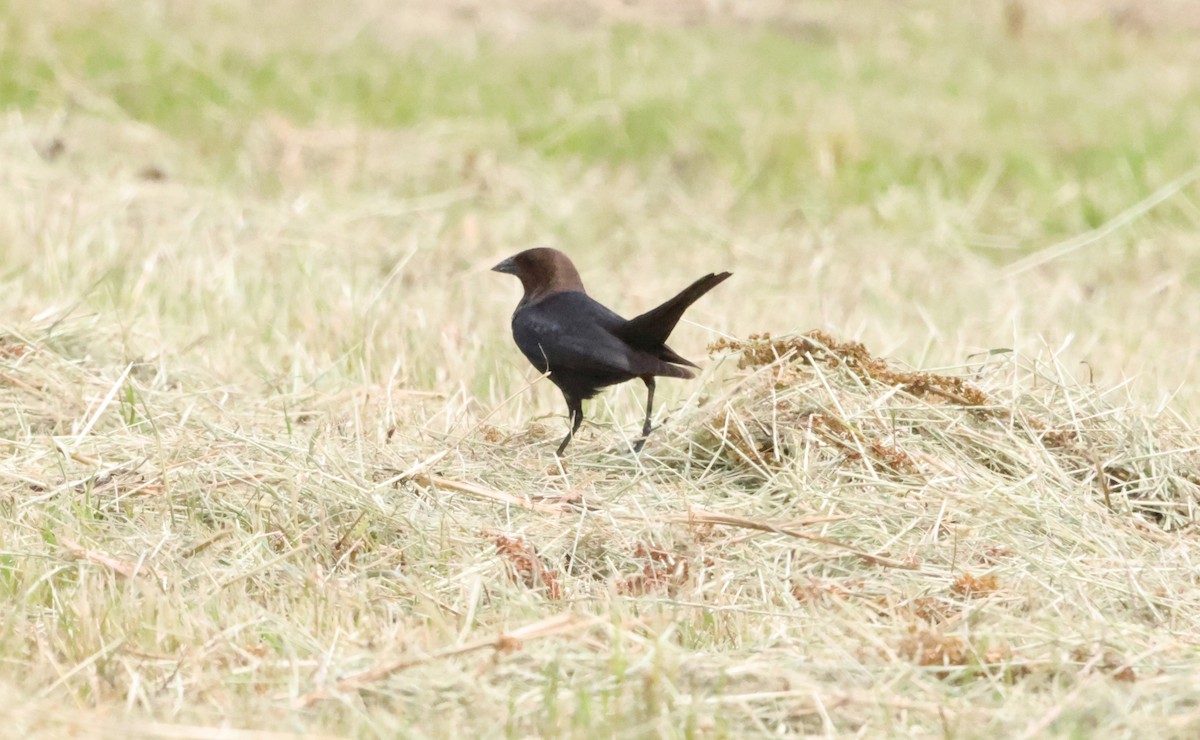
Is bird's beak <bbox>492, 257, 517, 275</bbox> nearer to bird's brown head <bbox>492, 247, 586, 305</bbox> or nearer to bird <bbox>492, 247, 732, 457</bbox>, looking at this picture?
bird's brown head <bbox>492, 247, 586, 305</bbox>

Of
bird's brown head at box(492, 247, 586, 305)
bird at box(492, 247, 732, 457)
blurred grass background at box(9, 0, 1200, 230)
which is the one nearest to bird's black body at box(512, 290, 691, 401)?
bird at box(492, 247, 732, 457)

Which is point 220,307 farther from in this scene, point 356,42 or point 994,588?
point 356,42

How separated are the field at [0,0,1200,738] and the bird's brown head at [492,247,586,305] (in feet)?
1.31

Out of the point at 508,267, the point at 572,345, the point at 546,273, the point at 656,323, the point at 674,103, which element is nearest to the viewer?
the point at 656,323

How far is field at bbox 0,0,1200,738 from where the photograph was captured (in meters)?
2.73

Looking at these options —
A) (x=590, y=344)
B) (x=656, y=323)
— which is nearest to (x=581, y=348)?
(x=590, y=344)

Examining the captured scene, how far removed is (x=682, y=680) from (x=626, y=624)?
23cm

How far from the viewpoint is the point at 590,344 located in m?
4.05

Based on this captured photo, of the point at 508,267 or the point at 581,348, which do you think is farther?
the point at 508,267

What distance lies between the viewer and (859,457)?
150 inches

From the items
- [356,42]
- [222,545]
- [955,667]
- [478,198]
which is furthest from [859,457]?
[356,42]

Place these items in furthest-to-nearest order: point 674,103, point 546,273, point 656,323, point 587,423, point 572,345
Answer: point 674,103, point 546,273, point 587,423, point 572,345, point 656,323

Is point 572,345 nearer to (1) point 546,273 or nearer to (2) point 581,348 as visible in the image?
(2) point 581,348

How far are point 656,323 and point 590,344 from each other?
0.63 feet
